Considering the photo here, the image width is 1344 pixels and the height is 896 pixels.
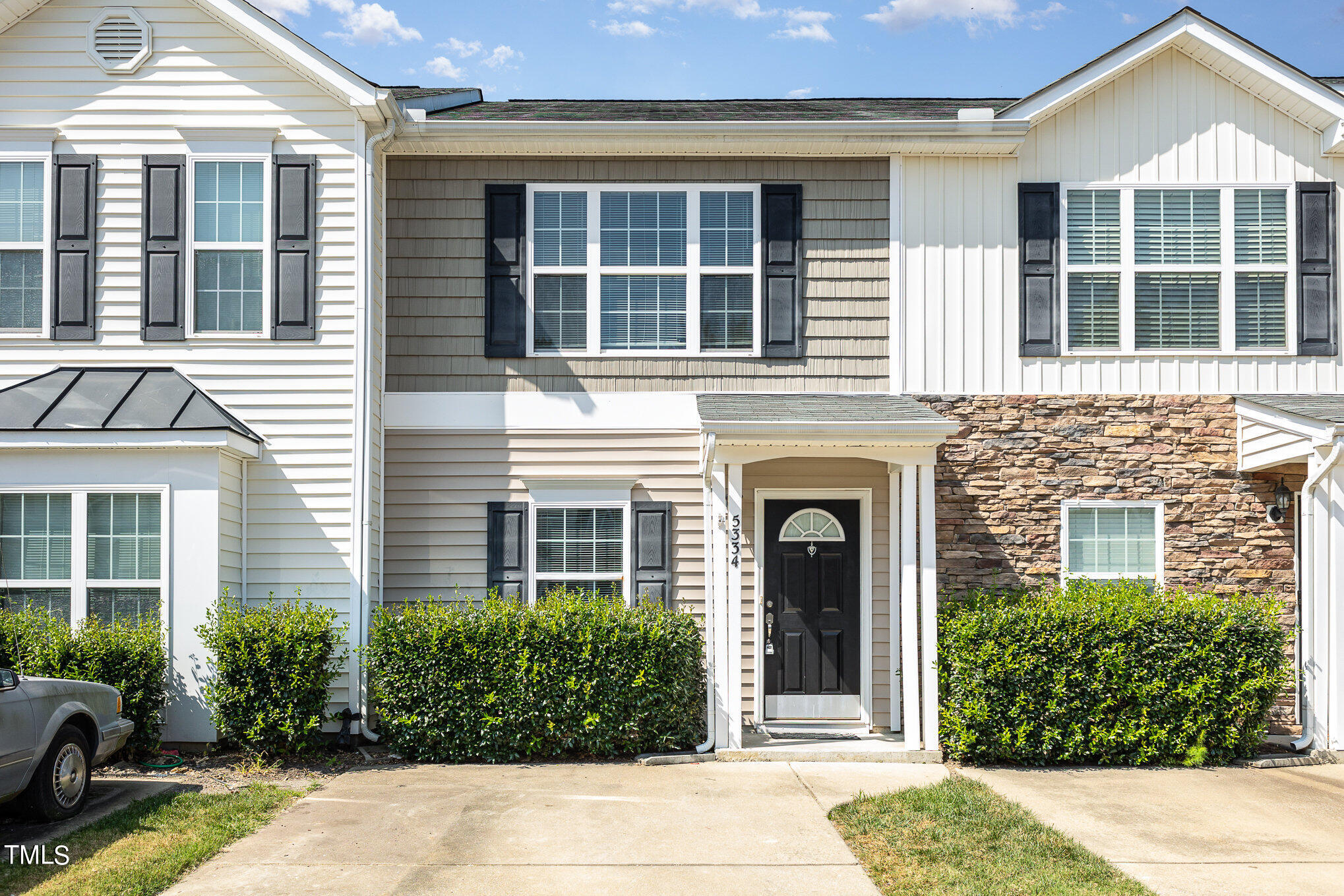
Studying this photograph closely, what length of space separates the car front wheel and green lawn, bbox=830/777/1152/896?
15.5 feet

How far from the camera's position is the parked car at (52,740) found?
242 inches

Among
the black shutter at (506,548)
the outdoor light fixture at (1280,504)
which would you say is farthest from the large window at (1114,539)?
the black shutter at (506,548)

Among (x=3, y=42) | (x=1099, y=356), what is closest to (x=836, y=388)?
(x=1099, y=356)

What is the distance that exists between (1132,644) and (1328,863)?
261 centimetres

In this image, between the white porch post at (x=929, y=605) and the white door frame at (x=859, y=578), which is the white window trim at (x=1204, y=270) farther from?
the white door frame at (x=859, y=578)

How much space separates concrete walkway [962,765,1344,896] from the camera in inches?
225

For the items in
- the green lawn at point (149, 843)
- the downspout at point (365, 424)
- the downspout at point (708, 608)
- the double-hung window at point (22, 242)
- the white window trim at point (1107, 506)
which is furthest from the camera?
the white window trim at point (1107, 506)

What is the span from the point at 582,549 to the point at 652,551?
64 centimetres

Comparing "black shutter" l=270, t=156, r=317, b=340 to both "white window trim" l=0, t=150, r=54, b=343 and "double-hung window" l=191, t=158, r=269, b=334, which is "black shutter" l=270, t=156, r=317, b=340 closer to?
"double-hung window" l=191, t=158, r=269, b=334

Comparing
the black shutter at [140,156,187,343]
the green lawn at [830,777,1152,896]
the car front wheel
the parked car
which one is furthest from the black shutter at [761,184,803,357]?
the car front wheel

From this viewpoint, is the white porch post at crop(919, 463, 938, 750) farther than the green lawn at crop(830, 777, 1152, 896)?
Yes

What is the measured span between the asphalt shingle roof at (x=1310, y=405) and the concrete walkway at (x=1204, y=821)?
9.19ft

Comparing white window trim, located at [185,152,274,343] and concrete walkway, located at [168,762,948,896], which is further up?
white window trim, located at [185,152,274,343]

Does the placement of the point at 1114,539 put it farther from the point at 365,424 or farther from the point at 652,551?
the point at 365,424
